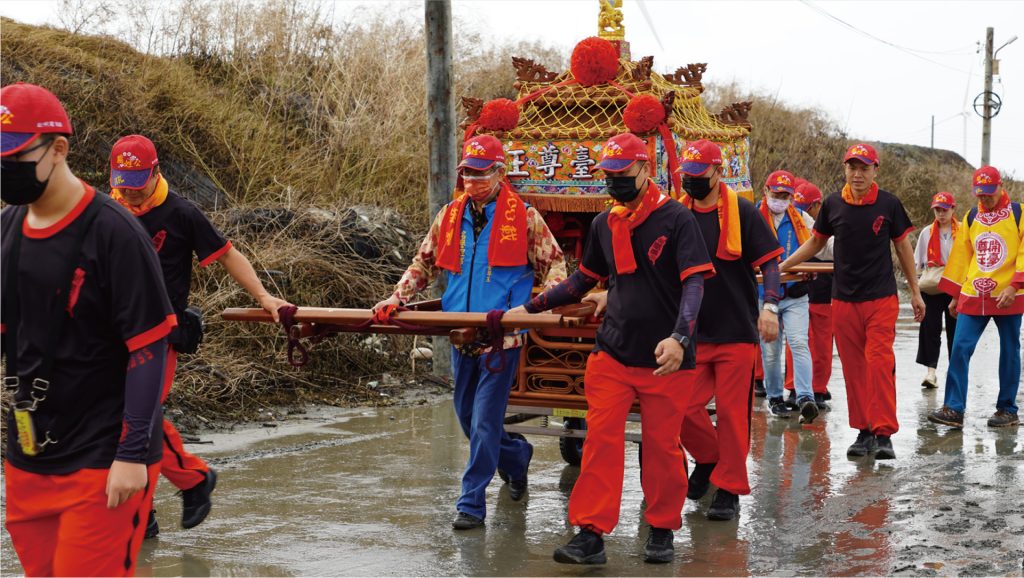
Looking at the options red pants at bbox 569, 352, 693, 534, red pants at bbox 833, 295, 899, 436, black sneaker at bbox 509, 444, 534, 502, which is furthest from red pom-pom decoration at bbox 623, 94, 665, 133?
red pants at bbox 833, 295, 899, 436

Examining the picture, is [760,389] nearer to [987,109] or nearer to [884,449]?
[884,449]

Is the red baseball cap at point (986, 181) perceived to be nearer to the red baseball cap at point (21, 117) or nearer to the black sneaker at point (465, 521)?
the black sneaker at point (465, 521)

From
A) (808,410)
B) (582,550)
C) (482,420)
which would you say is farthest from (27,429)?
(808,410)

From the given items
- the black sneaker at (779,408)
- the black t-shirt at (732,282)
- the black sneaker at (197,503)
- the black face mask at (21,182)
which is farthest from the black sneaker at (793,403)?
the black face mask at (21,182)

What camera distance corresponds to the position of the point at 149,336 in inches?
139

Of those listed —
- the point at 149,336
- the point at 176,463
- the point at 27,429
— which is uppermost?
the point at 149,336

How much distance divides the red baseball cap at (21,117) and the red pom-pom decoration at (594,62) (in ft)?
13.9

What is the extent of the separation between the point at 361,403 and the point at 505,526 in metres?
3.91

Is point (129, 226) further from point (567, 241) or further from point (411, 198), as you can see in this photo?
point (411, 198)

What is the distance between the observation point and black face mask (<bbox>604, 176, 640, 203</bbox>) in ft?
18.3

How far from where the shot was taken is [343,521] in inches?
246

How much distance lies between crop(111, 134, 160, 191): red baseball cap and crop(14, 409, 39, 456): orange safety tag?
7.15 ft

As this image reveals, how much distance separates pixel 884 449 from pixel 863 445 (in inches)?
7.0

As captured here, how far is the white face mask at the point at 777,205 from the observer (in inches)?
394
